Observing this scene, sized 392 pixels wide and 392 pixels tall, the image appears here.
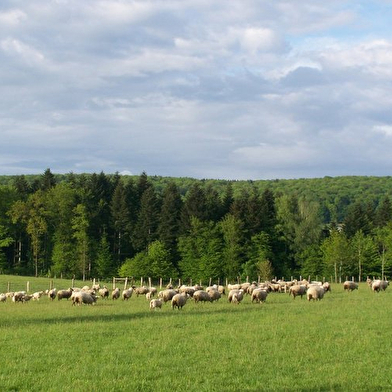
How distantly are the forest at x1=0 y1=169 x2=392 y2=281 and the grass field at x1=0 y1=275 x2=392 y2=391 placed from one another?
203 feet

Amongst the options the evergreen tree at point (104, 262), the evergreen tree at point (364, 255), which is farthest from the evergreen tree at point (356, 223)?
the evergreen tree at point (104, 262)

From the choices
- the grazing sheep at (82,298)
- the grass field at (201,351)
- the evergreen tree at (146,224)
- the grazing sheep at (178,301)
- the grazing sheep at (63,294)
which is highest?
the evergreen tree at (146,224)

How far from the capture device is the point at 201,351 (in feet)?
63.2

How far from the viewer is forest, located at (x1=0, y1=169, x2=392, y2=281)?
92812 millimetres

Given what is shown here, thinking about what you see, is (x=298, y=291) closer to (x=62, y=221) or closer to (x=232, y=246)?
(x=232, y=246)

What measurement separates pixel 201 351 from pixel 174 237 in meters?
79.7

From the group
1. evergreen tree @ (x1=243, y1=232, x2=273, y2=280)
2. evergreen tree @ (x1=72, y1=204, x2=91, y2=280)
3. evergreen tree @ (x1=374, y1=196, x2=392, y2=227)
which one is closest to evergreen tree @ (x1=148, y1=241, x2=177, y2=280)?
evergreen tree @ (x1=72, y1=204, x2=91, y2=280)

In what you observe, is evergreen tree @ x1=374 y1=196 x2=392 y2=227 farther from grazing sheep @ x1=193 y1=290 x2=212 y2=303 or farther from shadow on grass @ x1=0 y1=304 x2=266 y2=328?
shadow on grass @ x1=0 y1=304 x2=266 y2=328

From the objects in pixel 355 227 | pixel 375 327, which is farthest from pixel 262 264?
pixel 375 327

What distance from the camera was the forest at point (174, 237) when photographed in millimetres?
92812

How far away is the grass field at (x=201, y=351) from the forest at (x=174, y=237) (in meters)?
61.9

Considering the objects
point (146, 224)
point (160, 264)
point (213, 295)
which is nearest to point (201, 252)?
point (160, 264)

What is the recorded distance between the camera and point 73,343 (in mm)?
21188

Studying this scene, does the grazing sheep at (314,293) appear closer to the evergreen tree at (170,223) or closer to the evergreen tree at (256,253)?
the evergreen tree at (256,253)
